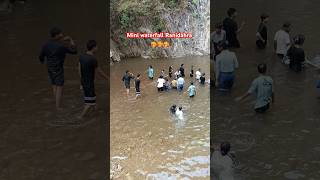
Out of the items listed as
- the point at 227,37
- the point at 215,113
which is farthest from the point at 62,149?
the point at 227,37

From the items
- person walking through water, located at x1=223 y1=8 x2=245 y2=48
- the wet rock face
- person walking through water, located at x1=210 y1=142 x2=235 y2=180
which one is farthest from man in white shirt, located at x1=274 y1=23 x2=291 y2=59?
the wet rock face

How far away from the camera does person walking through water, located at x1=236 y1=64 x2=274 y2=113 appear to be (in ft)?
31.4

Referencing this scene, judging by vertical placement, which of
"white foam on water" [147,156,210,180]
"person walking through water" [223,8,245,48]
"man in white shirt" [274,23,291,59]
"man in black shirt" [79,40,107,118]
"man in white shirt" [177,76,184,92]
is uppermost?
"person walking through water" [223,8,245,48]

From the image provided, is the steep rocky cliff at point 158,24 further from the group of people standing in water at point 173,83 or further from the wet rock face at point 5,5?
the wet rock face at point 5,5

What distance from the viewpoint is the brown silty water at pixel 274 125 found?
823 centimetres

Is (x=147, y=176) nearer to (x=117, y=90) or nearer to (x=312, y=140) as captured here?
(x=312, y=140)

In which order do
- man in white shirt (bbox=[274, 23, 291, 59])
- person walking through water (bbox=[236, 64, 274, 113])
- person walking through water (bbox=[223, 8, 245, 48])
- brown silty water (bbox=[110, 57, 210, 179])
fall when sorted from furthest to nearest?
person walking through water (bbox=[223, 8, 245, 48])
man in white shirt (bbox=[274, 23, 291, 59])
brown silty water (bbox=[110, 57, 210, 179])
person walking through water (bbox=[236, 64, 274, 113])

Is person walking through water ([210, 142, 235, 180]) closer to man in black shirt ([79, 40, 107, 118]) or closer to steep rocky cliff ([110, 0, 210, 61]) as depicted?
man in black shirt ([79, 40, 107, 118])

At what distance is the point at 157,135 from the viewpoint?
472 inches

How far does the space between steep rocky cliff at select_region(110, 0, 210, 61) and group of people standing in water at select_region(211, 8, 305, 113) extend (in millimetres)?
9922

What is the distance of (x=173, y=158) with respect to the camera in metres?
10.5

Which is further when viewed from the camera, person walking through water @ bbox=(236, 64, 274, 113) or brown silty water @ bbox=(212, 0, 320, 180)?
person walking through water @ bbox=(236, 64, 274, 113)

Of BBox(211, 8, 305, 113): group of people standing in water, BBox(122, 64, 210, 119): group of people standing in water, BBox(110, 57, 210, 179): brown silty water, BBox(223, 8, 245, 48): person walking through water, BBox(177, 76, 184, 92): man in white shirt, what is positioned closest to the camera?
BBox(211, 8, 305, 113): group of people standing in water

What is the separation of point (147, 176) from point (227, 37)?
5.30m
